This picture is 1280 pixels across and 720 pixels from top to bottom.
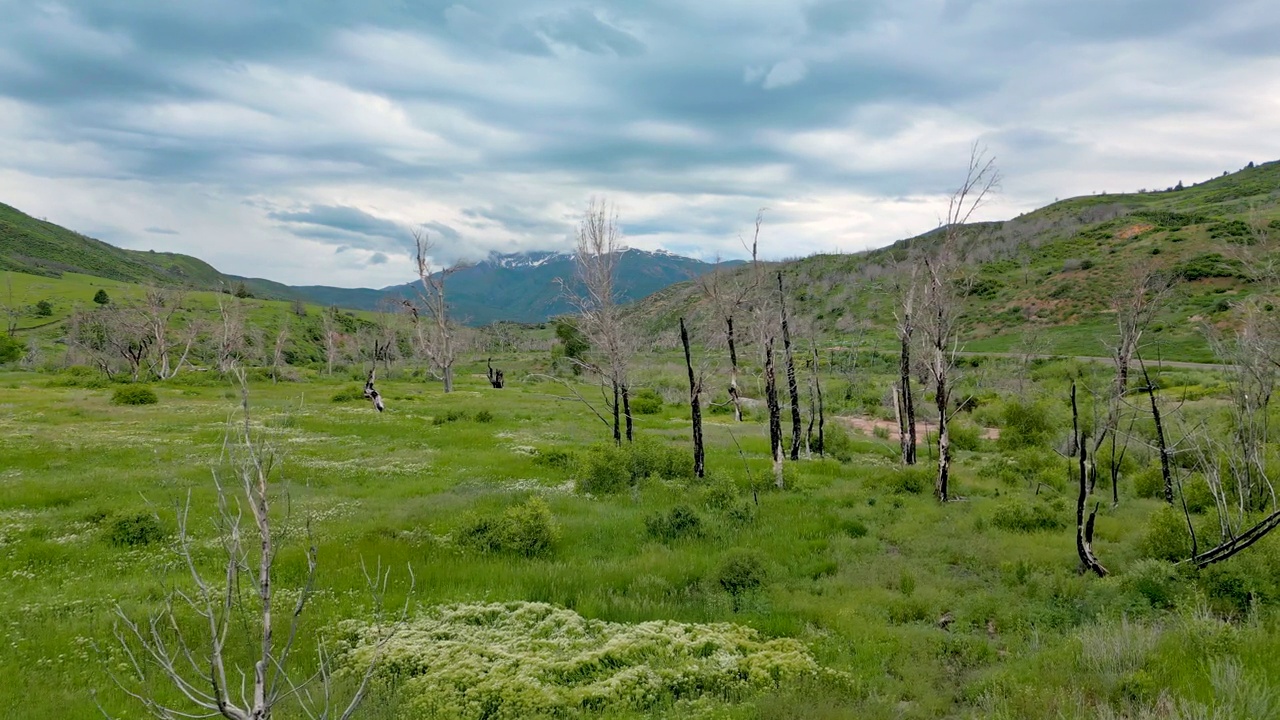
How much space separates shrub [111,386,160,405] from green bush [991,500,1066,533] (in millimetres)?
43997

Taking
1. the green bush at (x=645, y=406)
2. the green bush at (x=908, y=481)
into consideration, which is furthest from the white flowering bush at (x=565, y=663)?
the green bush at (x=645, y=406)

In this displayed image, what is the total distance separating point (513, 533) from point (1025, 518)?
13183 mm

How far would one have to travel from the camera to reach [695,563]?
12.7 meters

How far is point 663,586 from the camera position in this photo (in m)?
11.6

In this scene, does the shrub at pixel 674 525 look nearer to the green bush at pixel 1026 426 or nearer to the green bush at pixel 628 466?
the green bush at pixel 628 466

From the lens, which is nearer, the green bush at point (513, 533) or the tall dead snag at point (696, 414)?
the green bush at point (513, 533)

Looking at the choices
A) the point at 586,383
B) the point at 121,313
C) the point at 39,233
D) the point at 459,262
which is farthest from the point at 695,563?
the point at 39,233

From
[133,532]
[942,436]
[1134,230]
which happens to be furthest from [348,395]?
[1134,230]

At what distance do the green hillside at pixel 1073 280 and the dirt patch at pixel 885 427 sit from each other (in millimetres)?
10559

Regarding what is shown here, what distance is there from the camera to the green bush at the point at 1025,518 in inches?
596

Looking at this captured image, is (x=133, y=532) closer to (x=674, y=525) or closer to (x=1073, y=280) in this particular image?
(x=674, y=525)

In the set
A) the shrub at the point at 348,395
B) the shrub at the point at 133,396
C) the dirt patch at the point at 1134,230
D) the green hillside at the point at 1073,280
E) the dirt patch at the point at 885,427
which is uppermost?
the dirt patch at the point at 1134,230

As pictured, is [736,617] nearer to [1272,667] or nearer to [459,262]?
[1272,667]

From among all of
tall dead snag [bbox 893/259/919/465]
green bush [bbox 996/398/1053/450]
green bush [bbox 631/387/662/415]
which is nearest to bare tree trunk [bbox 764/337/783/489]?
tall dead snag [bbox 893/259/919/465]
